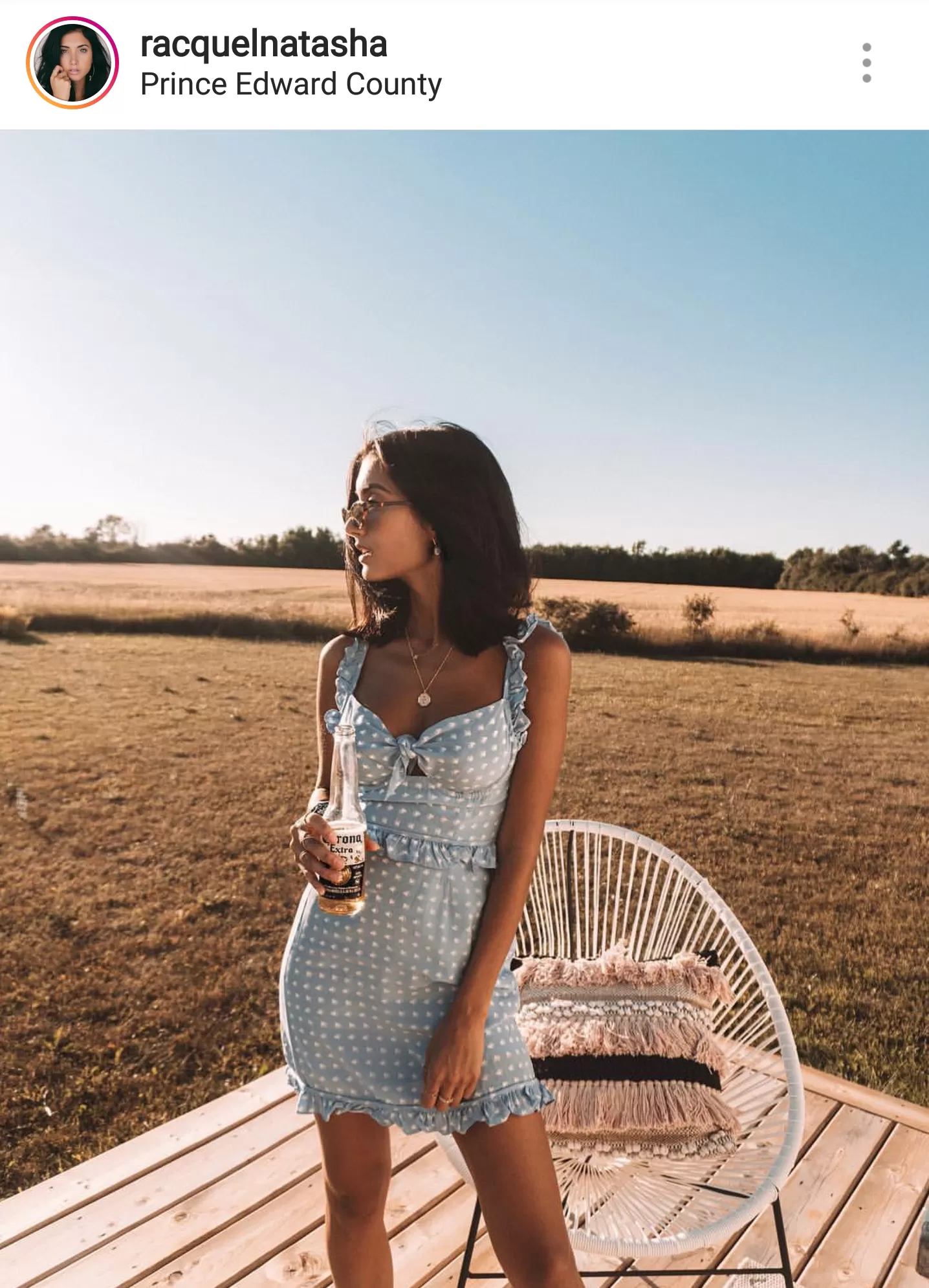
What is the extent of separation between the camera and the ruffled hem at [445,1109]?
1.22 m

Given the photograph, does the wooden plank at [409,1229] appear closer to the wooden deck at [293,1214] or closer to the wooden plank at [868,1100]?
the wooden deck at [293,1214]

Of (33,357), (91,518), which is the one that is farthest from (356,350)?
(91,518)

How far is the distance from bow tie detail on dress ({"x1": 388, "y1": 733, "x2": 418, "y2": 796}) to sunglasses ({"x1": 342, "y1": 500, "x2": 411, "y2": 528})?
34 centimetres

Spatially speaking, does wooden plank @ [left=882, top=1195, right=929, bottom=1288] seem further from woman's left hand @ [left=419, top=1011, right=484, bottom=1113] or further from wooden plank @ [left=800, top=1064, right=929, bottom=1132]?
woman's left hand @ [left=419, top=1011, right=484, bottom=1113]

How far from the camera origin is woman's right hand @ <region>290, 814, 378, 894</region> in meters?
1.23

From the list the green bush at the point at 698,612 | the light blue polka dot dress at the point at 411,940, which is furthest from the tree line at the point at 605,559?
the light blue polka dot dress at the point at 411,940

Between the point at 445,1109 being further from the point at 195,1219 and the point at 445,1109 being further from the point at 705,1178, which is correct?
the point at 195,1219

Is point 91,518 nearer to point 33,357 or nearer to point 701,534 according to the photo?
point 33,357

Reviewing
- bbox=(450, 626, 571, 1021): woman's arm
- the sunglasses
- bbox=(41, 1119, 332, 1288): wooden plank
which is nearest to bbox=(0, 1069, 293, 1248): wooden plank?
bbox=(41, 1119, 332, 1288): wooden plank

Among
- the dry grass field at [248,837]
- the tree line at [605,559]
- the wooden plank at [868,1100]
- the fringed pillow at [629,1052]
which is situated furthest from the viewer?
the tree line at [605,559]

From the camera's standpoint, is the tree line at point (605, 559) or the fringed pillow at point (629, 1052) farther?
the tree line at point (605, 559)
